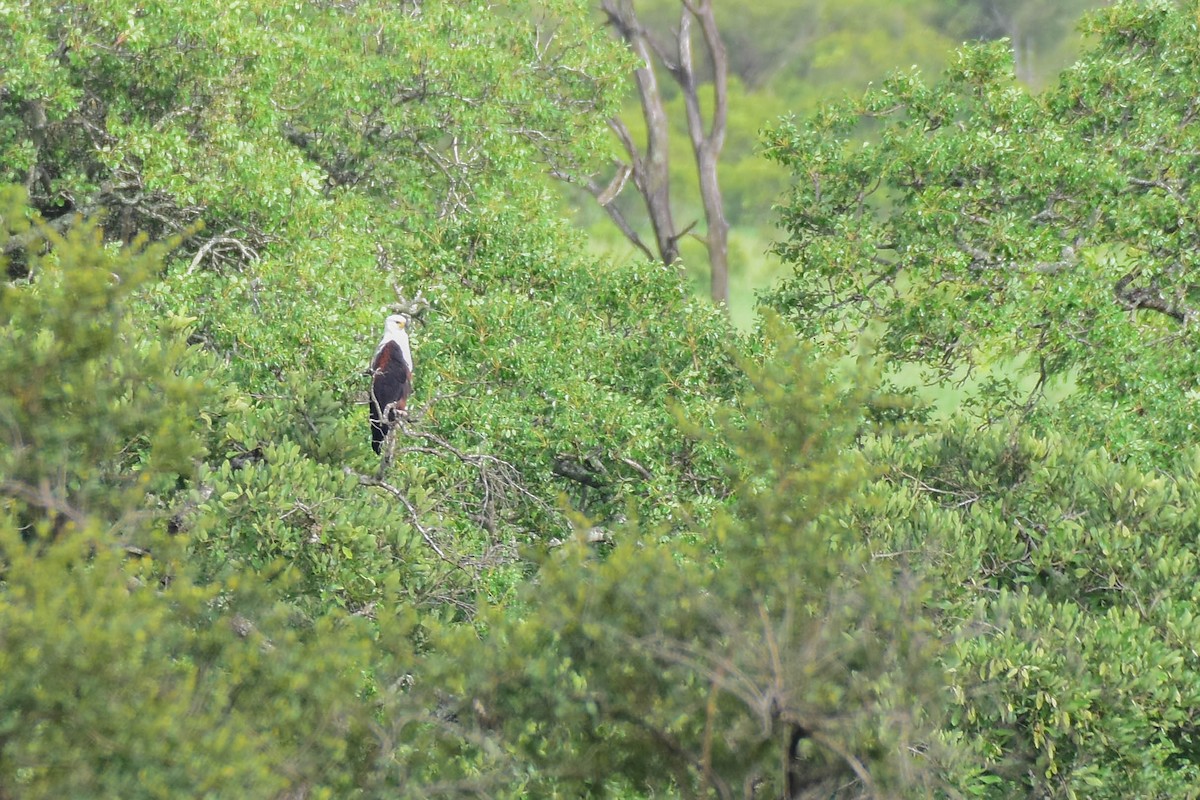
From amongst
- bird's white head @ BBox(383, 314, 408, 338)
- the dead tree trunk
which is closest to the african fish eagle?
bird's white head @ BBox(383, 314, 408, 338)

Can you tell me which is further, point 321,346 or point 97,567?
Answer: point 321,346

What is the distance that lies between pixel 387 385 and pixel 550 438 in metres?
2.29

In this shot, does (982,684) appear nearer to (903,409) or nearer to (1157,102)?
(903,409)

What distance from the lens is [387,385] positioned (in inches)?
440

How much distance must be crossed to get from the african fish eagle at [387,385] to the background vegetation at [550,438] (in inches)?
10.5

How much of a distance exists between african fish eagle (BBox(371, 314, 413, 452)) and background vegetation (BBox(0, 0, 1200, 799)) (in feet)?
0.87

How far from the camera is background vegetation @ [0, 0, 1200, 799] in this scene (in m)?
5.89

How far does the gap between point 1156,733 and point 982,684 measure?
1.28 meters

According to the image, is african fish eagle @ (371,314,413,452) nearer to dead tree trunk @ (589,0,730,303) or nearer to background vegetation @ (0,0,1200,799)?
background vegetation @ (0,0,1200,799)

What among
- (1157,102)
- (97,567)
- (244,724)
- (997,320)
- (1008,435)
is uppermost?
(1157,102)

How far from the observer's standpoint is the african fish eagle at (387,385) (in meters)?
10.6

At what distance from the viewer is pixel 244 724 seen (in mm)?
5324

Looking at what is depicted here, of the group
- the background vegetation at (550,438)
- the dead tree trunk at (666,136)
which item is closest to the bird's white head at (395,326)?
the background vegetation at (550,438)

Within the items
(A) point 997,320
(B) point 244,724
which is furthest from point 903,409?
(B) point 244,724
